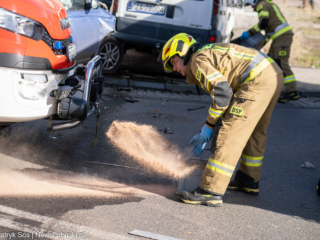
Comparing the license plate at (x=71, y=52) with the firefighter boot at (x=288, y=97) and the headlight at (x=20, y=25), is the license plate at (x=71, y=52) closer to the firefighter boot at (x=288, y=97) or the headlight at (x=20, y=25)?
the headlight at (x=20, y=25)

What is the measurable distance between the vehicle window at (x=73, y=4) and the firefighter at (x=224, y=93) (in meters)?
2.72

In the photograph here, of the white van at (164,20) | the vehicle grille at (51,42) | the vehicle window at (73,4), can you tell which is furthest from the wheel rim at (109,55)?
the vehicle grille at (51,42)

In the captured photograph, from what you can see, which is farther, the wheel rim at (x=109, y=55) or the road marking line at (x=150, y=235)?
the wheel rim at (x=109, y=55)

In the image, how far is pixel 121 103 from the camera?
6.86 meters

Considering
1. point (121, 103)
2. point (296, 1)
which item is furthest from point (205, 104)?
point (296, 1)

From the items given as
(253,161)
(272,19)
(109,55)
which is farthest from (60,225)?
(272,19)

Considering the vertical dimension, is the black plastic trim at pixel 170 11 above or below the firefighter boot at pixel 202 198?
above

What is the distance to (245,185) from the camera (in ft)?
13.0

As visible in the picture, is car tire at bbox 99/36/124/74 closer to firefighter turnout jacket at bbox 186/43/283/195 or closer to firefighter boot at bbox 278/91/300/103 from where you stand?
firefighter boot at bbox 278/91/300/103

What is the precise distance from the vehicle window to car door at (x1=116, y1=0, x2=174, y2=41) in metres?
2.20

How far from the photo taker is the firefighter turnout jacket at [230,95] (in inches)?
133

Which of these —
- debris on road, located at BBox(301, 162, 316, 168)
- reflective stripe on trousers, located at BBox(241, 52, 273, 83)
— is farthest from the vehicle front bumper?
debris on road, located at BBox(301, 162, 316, 168)

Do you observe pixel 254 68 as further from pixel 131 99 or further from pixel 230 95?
pixel 131 99

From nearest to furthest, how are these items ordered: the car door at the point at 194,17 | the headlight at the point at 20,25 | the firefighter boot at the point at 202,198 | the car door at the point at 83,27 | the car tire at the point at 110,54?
the headlight at the point at 20,25, the firefighter boot at the point at 202,198, the car door at the point at 83,27, the car door at the point at 194,17, the car tire at the point at 110,54
